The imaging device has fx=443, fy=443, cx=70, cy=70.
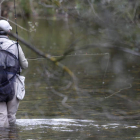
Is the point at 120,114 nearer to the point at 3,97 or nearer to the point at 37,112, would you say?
the point at 37,112

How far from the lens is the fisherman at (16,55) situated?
6.04m

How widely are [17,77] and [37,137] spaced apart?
0.89m

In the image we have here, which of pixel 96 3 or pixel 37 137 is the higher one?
pixel 96 3

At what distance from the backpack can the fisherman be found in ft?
0.34

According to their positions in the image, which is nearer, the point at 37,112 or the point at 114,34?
the point at 114,34

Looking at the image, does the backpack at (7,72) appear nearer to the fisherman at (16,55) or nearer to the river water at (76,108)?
the fisherman at (16,55)

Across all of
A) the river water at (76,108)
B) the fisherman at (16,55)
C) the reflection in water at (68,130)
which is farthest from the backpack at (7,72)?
the reflection in water at (68,130)

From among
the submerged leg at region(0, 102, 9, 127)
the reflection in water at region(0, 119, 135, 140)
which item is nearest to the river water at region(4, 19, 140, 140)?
the reflection in water at region(0, 119, 135, 140)

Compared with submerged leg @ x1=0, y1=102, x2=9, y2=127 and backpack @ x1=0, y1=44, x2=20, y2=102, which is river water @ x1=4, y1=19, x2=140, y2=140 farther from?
backpack @ x1=0, y1=44, x2=20, y2=102

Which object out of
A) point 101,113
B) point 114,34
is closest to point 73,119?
point 101,113

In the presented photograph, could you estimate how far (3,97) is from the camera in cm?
612

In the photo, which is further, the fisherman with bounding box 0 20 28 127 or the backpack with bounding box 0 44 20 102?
the fisherman with bounding box 0 20 28 127

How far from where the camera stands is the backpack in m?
5.94

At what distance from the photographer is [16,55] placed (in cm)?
612
